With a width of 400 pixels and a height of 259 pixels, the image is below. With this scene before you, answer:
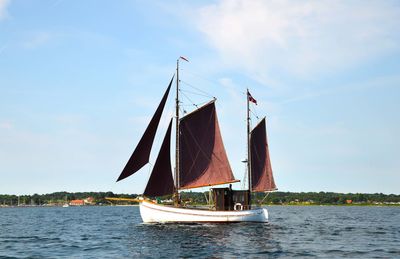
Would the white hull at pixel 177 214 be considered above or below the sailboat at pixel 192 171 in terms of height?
below

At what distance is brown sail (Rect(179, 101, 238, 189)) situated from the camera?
56.9 meters

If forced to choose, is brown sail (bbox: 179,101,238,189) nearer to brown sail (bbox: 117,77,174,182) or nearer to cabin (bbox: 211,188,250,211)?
cabin (bbox: 211,188,250,211)

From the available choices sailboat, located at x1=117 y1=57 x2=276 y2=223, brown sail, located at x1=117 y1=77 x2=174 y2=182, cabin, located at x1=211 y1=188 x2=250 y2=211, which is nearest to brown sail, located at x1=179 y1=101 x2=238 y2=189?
sailboat, located at x1=117 y1=57 x2=276 y2=223

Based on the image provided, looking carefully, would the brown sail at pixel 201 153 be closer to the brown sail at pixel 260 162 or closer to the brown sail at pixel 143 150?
the brown sail at pixel 143 150

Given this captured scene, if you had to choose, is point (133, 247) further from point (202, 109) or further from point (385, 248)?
point (202, 109)

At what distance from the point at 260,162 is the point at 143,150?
64.4 feet

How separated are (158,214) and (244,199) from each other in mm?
11808

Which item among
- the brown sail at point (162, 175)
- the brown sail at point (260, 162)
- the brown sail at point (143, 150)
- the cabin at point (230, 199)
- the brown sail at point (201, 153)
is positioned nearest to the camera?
the brown sail at point (143, 150)

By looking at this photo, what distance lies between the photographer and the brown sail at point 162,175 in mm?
54594

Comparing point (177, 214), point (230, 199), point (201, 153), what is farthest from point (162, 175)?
point (230, 199)

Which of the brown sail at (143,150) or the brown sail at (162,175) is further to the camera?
the brown sail at (162,175)

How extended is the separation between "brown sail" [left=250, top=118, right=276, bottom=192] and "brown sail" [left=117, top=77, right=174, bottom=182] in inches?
657

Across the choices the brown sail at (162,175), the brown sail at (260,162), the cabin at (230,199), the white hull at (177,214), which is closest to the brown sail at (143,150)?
the brown sail at (162,175)

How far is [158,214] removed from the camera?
180 feet
